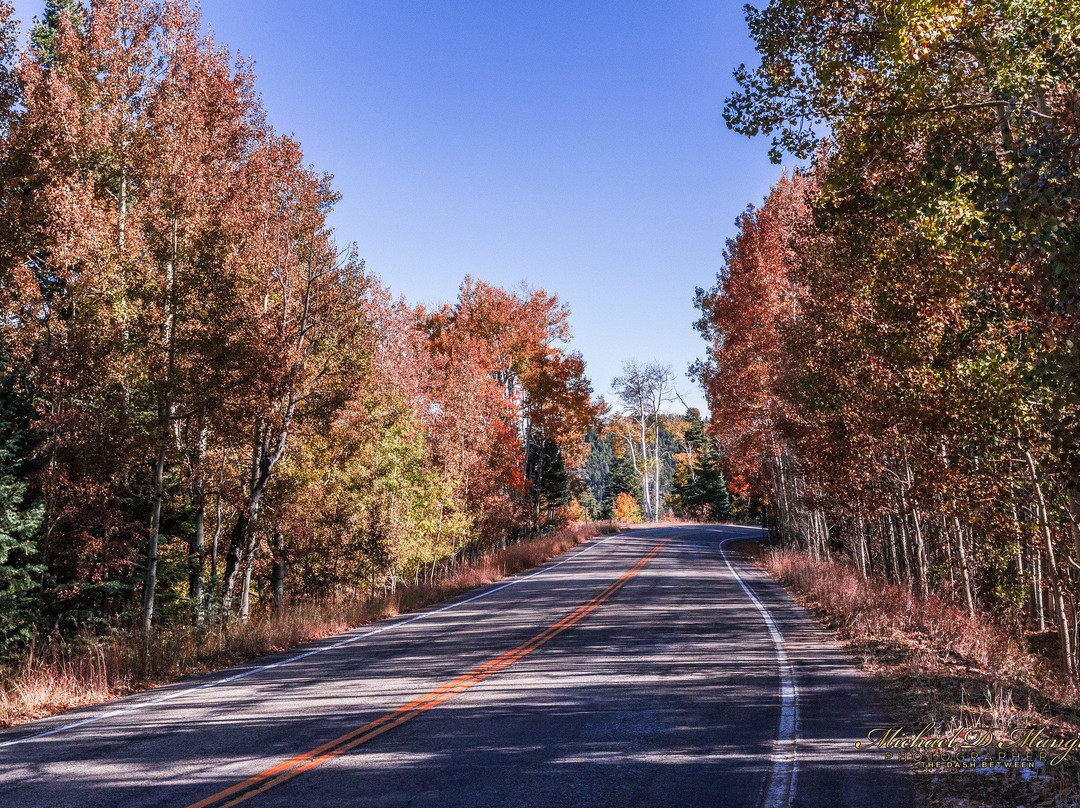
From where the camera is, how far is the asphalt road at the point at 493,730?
571 cm

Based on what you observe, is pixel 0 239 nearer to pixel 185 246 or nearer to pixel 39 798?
pixel 185 246

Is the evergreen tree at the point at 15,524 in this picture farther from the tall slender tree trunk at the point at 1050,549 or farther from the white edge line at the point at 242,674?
the tall slender tree trunk at the point at 1050,549

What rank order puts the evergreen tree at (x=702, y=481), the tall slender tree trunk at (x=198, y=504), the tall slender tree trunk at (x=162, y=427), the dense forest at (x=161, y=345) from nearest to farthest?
the tall slender tree trunk at (x=162, y=427) → the dense forest at (x=161, y=345) → the tall slender tree trunk at (x=198, y=504) → the evergreen tree at (x=702, y=481)

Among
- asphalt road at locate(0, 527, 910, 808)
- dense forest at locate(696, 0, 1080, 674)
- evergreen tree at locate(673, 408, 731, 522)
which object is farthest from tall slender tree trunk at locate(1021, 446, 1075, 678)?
evergreen tree at locate(673, 408, 731, 522)

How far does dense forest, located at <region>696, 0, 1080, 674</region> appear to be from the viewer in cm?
514

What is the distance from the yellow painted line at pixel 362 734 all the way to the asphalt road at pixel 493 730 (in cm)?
3

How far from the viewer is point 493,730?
746cm

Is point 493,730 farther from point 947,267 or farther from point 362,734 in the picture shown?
point 947,267

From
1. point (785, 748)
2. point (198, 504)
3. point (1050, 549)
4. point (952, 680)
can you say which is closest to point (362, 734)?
point (785, 748)

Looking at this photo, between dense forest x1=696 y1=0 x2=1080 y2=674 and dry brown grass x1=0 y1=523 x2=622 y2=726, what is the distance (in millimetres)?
10813

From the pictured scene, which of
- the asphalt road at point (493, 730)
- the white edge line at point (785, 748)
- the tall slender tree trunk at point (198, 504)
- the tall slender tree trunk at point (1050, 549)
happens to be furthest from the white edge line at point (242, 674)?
the tall slender tree trunk at point (1050, 549)

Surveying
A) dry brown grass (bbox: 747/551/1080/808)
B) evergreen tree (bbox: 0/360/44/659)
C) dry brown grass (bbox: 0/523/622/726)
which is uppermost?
evergreen tree (bbox: 0/360/44/659)

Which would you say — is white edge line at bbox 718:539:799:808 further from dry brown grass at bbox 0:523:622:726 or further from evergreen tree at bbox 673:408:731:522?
evergreen tree at bbox 673:408:731:522

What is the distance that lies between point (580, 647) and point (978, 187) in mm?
9636
